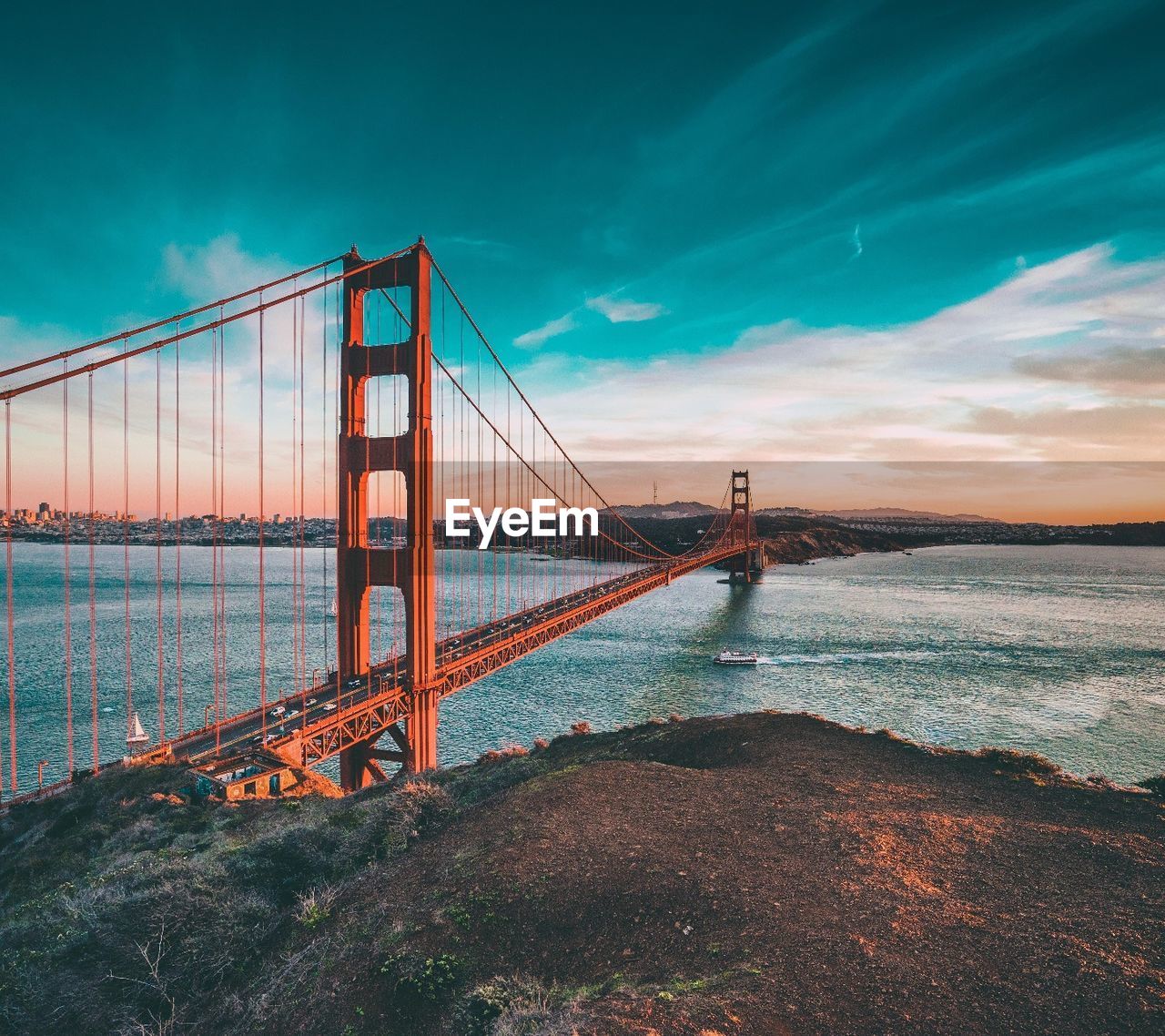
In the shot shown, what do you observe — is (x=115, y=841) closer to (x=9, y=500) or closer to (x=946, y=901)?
(x=9, y=500)

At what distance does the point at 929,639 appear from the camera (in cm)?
5784

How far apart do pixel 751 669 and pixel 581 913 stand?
38.5 m

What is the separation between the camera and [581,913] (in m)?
10.9

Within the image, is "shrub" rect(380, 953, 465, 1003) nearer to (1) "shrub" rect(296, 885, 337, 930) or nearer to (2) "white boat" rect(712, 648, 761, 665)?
(1) "shrub" rect(296, 885, 337, 930)

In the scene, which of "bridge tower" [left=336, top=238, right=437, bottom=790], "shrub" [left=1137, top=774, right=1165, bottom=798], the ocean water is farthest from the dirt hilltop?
the ocean water

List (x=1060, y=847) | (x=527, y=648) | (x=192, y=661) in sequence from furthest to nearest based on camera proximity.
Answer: (x=192, y=661), (x=527, y=648), (x=1060, y=847)

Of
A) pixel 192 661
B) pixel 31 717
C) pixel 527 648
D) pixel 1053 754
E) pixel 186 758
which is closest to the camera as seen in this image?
pixel 186 758

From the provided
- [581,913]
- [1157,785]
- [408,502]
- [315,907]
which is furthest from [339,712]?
[1157,785]

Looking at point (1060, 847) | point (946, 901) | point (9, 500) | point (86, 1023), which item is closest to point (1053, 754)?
point (1060, 847)

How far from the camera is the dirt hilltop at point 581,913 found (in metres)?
8.73

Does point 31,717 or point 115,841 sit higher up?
point 115,841

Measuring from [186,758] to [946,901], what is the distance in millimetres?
19448

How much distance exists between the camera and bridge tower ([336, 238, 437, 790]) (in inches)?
960

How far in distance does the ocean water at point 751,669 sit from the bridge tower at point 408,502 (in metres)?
6.15
